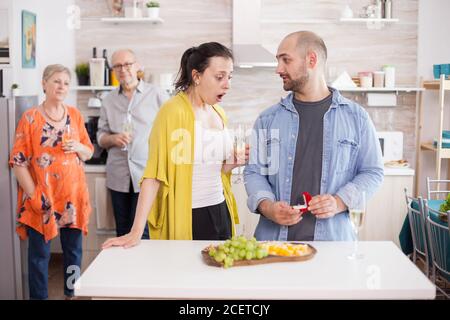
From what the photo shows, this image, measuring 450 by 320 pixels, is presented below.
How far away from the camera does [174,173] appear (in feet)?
6.52

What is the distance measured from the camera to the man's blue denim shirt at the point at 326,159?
1934 mm

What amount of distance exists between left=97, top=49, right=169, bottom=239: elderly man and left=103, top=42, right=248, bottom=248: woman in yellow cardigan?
1142mm

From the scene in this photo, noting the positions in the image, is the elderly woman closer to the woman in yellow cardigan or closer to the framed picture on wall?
the framed picture on wall

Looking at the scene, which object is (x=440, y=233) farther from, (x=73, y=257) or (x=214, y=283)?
(x=73, y=257)

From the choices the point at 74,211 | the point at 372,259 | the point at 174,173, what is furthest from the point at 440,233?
the point at 74,211

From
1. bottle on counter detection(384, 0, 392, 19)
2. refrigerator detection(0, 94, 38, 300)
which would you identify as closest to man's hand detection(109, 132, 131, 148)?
refrigerator detection(0, 94, 38, 300)

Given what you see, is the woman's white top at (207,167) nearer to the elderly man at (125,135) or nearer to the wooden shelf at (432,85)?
the elderly man at (125,135)

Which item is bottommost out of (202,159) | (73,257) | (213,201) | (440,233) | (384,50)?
(73,257)

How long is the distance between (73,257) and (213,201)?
125cm

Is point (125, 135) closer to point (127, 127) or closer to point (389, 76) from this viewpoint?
point (127, 127)

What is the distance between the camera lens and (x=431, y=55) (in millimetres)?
4051

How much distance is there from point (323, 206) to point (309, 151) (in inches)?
9.3

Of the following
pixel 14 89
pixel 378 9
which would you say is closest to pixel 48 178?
pixel 14 89

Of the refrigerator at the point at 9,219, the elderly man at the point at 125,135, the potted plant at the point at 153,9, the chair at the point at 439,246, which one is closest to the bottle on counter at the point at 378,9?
the potted plant at the point at 153,9
